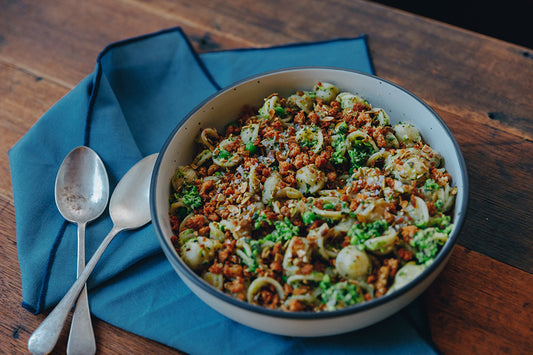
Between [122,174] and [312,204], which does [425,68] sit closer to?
[312,204]

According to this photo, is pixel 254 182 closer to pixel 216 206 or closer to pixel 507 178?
pixel 216 206

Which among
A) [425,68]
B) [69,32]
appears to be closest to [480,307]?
[425,68]

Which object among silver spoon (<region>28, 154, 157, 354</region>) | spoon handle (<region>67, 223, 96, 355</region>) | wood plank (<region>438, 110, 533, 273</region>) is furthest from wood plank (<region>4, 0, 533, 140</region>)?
spoon handle (<region>67, 223, 96, 355</region>)

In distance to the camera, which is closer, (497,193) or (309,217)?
(309,217)

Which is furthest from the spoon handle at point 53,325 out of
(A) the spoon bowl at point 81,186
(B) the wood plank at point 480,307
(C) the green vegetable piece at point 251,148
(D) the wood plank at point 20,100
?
(B) the wood plank at point 480,307

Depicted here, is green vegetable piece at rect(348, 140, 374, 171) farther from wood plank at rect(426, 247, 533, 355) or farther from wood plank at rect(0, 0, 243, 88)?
wood plank at rect(0, 0, 243, 88)

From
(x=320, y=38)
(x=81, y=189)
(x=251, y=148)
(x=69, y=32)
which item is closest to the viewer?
(x=251, y=148)

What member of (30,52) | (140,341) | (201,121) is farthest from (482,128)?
(30,52)

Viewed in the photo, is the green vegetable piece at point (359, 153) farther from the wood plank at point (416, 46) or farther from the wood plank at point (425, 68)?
the wood plank at point (416, 46)
